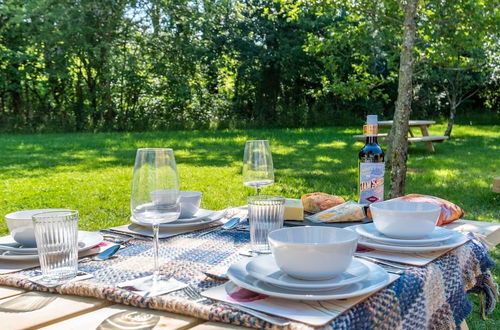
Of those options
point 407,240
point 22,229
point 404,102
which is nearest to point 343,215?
point 407,240

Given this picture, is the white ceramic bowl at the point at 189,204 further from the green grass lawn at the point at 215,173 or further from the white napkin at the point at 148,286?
the green grass lawn at the point at 215,173

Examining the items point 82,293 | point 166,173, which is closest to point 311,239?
point 166,173

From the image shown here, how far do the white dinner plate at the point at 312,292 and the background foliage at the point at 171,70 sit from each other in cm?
1416

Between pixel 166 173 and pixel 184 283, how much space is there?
0.73 ft

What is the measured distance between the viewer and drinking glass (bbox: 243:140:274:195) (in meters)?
1.66

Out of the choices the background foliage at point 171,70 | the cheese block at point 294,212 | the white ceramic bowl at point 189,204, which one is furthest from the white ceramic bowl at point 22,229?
the background foliage at point 171,70

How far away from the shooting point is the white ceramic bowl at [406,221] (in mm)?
1254

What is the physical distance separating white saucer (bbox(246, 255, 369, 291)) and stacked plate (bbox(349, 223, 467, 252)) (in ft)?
0.65

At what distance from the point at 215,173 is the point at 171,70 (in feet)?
32.6

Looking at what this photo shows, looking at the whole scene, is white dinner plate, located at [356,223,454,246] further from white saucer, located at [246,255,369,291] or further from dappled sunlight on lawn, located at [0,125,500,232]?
dappled sunlight on lawn, located at [0,125,500,232]

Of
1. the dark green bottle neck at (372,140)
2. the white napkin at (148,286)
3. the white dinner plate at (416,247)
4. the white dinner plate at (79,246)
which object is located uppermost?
the dark green bottle neck at (372,140)

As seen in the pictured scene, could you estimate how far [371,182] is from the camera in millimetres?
1703

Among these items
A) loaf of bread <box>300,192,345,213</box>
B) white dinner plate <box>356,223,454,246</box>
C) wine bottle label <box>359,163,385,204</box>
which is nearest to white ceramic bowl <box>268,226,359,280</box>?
A: white dinner plate <box>356,223,454,246</box>

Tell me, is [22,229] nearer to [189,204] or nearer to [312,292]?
[189,204]
